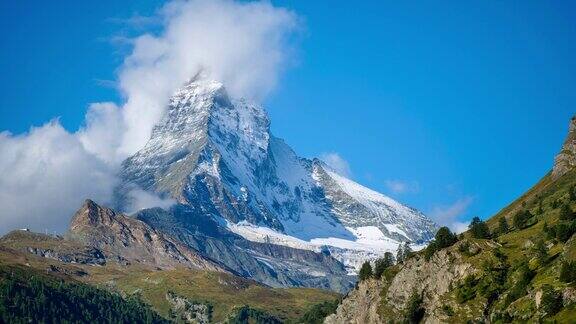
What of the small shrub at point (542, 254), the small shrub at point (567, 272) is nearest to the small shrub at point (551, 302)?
the small shrub at point (567, 272)

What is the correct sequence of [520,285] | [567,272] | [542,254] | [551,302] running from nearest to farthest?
1. [551,302]
2. [567,272]
3. [520,285]
4. [542,254]

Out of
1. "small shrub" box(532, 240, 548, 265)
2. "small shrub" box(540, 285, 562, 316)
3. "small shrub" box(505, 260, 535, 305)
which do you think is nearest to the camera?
"small shrub" box(540, 285, 562, 316)

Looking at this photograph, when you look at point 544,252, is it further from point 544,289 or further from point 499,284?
point 544,289

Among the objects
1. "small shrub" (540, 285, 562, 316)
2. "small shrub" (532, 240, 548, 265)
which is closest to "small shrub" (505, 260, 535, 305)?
"small shrub" (532, 240, 548, 265)

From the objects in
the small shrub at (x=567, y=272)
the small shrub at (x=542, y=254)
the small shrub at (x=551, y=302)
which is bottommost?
the small shrub at (x=551, y=302)

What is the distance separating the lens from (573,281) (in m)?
165

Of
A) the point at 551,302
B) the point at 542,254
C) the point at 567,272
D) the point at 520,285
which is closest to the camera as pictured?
the point at 551,302

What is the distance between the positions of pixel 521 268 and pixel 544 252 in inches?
240

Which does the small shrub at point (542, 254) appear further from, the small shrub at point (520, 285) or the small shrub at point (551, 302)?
the small shrub at point (551, 302)

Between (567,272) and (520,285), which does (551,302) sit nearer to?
(567,272)

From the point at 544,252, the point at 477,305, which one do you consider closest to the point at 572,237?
the point at 544,252

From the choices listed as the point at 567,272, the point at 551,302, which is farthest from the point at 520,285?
the point at 551,302

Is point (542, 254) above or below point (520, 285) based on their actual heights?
above

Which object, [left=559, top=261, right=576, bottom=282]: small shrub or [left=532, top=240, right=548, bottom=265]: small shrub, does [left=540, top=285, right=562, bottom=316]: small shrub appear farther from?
[left=532, top=240, right=548, bottom=265]: small shrub
